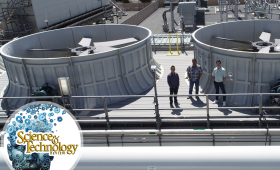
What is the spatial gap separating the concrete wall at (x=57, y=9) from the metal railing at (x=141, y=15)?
745cm

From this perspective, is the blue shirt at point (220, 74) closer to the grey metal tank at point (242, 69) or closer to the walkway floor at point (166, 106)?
the grey metal tank at point (242, 69)

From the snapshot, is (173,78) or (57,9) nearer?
(173,78)

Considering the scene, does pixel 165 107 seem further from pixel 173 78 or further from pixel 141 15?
pixel 141 15

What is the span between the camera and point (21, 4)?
33.4 m

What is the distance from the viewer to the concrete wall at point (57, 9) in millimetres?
33969

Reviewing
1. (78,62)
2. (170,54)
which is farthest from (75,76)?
(170,54)

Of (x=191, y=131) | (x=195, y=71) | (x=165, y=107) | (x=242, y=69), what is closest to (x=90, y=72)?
(x=165, y=107)

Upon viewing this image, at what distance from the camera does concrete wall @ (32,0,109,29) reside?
33969 millimetres

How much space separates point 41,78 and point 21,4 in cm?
2587

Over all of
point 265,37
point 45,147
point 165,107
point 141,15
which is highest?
point 45,147

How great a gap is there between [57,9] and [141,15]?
14953 millimetres

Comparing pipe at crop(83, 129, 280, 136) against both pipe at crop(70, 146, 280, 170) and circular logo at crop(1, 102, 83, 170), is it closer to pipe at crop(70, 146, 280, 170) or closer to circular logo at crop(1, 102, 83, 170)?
circular logo at crop(1, 102, 83, 170)

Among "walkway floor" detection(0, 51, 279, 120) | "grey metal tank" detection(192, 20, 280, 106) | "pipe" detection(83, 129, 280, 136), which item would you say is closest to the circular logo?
"pipe" detection(83, 129, 280, 136)

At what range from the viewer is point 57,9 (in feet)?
120
